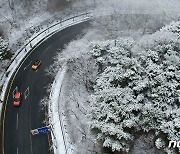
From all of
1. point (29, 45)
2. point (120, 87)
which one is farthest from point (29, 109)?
point (29, 45)

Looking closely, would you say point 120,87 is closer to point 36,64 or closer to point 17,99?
point 17,99

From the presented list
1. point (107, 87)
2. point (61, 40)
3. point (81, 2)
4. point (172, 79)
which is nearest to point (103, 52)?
point (107, 87)

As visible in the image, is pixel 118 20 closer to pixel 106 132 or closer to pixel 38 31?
pixel 38 31

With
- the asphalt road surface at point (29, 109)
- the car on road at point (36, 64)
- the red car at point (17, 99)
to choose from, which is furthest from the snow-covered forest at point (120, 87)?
the red car at point (17, 99)

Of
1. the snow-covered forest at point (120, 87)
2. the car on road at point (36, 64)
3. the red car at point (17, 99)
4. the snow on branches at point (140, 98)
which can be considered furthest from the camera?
the car on road at point (36, 64)

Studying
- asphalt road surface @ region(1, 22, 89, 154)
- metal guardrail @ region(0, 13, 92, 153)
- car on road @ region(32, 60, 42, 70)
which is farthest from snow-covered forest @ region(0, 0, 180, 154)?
asphalt road surface @ region(1, 22, 89, 154)

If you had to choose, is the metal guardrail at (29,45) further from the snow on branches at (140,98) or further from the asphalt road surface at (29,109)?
the snow on branches at (140,98)

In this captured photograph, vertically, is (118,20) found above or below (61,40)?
above
